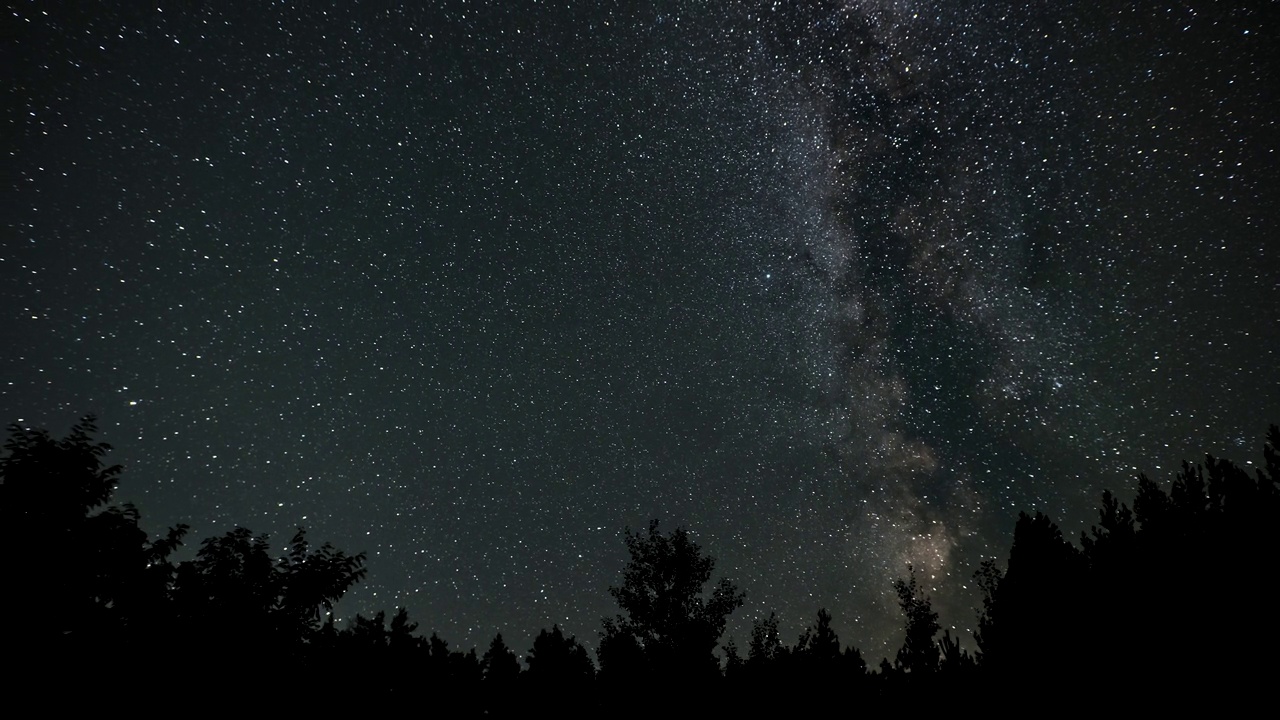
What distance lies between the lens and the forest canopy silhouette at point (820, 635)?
22.4 feet

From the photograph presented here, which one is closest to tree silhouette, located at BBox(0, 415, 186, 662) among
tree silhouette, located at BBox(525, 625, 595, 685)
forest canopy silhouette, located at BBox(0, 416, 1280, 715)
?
forest canopy silhouette, located at BBox(0, 416, 1280, 715)

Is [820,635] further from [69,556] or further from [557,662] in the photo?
[69,556]

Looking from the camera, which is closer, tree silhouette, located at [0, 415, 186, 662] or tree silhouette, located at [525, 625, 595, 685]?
tree silhouette, located at [0, 415, 186, 662]

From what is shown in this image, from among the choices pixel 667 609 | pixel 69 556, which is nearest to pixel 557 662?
pixel 667 609

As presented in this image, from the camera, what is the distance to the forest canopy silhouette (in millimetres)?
6820

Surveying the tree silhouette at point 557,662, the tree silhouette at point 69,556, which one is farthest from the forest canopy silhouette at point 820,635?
the tree silhouette at point 557,662

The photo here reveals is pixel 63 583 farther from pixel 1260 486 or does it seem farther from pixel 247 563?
pixel 1260 486

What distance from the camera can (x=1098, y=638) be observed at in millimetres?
10516

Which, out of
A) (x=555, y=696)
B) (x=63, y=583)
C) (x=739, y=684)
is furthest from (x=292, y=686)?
(x=555, y=696)

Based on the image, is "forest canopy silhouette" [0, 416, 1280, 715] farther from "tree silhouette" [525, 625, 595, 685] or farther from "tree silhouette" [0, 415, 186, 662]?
"tree silhouette" [525, 625, 595, 685]

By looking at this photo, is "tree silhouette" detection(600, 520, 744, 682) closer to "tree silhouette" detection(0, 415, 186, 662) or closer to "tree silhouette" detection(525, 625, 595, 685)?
"tree silhouette" detection(525, 625, 595, 685)

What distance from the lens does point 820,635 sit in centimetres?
1934

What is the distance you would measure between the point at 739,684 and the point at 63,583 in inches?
703

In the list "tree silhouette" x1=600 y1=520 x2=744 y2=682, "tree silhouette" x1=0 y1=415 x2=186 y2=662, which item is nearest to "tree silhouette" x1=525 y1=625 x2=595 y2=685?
"tree silhouette" x1=600 y1=520 x2=744 y2=682
